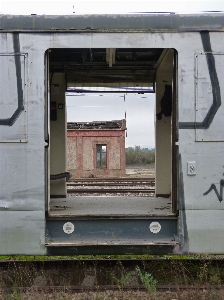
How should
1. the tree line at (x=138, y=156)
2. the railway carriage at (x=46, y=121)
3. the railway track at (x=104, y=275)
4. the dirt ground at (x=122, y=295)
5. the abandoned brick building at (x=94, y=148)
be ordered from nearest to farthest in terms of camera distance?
1. the dirt ground at (x=122, y=295)
2. the railway carriage at (x=46, y=121)
3. the railway track at (x=104, y=275)
4. the abandoned brick building at (x=94, y=148)
5. the tree line at (x=138, y=156)

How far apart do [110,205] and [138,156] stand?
33181 millimetres

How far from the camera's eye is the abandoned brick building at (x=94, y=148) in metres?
21.3

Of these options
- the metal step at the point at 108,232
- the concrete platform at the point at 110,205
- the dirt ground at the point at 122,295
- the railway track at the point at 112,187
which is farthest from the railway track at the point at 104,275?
the railway track at the point at 112,187

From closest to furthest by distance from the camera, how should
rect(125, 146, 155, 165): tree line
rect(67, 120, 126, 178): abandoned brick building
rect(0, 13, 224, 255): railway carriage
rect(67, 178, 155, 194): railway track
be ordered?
rect(0, 13, 224, 255): railway carriage
rect(67, 178, 155, 194): railway track
rect(67, 120, 126, 178): abandoned brick building
rect(125, 146, 155, 165): tree line

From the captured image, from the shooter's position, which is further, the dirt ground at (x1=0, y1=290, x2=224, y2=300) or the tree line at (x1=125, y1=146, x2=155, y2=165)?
the tree line at (x1=125, y1=146, x2=155, y2=165)

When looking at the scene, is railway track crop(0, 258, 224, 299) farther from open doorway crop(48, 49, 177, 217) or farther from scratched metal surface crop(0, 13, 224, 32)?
scratched metal surface crop(0, 13, 224, 32)

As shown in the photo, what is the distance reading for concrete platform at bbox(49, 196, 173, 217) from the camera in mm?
5641

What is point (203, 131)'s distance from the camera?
4.87 m

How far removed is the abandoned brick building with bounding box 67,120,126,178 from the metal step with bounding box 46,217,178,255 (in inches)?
636

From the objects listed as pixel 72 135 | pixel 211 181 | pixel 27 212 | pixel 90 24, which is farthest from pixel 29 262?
pixel 72 135

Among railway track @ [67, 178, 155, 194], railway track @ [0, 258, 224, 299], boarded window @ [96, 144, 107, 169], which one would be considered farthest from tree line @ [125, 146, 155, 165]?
railway track @ [0, 258, 224, 299]

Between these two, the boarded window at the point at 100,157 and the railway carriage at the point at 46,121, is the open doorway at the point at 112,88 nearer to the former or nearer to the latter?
the railway carriage at the point at 46,121

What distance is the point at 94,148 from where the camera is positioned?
21.5m

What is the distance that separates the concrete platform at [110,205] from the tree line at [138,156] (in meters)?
31.0
